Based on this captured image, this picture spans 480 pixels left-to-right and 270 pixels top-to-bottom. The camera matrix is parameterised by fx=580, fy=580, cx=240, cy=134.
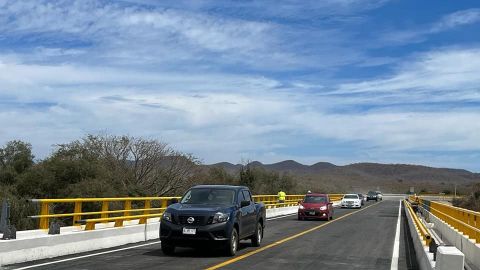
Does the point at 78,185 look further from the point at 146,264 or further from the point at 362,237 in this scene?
the point at 146,264

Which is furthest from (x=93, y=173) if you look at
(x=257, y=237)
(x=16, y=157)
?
(x=257, y=237)

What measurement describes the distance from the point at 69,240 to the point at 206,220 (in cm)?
339

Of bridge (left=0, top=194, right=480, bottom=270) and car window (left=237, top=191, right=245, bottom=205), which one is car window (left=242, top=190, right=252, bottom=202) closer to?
car window (left=237, top=191, right=245, bottom=205)

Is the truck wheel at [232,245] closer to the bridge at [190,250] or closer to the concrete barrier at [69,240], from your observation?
the bridge at [190,250]

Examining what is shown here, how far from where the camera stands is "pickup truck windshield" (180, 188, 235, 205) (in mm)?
14750

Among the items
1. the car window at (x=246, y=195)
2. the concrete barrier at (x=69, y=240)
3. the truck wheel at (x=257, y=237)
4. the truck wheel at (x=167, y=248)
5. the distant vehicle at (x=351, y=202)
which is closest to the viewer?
the concrete barrier at (x=69, y=240)

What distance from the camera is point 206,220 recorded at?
13.6m

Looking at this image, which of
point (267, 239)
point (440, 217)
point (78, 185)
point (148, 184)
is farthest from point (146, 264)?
point (148, 184)

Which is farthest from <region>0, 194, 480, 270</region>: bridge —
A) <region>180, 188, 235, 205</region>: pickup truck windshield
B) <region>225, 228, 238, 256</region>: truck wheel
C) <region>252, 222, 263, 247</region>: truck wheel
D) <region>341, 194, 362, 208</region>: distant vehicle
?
<region>341, 194, 362, 208</region>: distant vehicle

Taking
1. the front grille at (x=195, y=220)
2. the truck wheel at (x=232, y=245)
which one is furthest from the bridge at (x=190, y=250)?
the front grille at (x=195, y=220)

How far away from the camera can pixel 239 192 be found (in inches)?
610

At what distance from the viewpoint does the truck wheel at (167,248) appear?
1402 centimetres

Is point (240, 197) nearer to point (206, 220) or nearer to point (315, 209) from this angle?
point (206, 220)

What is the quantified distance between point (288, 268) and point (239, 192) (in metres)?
3.72
